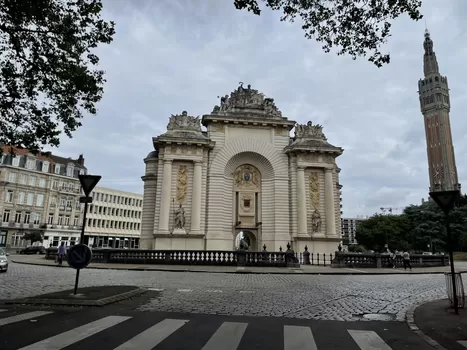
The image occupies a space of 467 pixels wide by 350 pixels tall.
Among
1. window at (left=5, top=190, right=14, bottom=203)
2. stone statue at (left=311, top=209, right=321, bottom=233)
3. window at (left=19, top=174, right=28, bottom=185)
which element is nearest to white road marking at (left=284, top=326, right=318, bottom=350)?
stone statue at (left=311, top=209, right=321, bottom=233)

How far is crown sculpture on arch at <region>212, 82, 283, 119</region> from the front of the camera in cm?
4303

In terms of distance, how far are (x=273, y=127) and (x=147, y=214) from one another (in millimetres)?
18492

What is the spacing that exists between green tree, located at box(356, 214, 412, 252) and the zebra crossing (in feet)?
254

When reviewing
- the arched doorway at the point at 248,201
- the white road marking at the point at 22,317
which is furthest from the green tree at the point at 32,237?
the white road marking at the point at 22,317

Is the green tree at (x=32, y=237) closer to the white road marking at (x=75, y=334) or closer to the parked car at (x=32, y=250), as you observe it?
the parked car at (x=32, y=250)

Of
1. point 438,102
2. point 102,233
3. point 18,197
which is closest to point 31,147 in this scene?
point 18,197

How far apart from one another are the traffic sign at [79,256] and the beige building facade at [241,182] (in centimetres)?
2740

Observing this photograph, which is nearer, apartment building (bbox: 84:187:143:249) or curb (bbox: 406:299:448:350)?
curb (bbox: 406:299:448:350)

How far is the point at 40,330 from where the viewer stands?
246 inches

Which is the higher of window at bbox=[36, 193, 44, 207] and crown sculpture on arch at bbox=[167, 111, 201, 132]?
crown sculpture on arch at bbox=[167, 111, 201, 132]

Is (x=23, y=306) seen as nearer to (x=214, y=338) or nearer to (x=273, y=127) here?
(x=214, y=338)

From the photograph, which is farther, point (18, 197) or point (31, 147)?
point (18, 197)

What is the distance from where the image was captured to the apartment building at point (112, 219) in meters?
75.0

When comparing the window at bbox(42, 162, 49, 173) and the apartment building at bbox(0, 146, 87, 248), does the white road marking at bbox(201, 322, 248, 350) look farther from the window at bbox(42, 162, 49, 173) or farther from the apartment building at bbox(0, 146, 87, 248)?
the window at bbox(42, 162, 49, 173)
